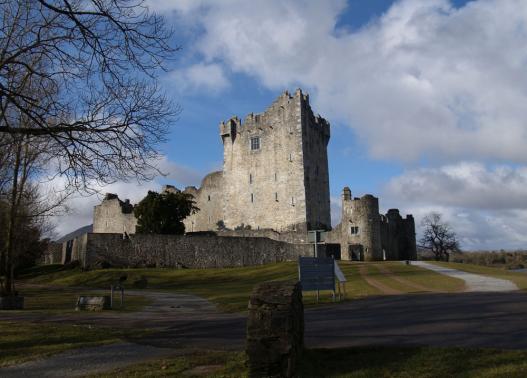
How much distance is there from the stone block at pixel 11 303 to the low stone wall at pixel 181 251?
22208mm

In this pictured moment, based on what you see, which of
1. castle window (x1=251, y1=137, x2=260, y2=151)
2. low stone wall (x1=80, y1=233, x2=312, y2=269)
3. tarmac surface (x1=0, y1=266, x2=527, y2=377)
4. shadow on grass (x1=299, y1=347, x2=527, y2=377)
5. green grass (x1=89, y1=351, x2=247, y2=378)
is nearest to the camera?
shadow on grass (x1=299, y1=347, x2=527, y2=377)

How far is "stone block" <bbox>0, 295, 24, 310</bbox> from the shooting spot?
1816 cm

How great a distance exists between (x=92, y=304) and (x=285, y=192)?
41.8 metres

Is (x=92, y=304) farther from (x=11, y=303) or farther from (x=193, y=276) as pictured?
(x=193, y=276)

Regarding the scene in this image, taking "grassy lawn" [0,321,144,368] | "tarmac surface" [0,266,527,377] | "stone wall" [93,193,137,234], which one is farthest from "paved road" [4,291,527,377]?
"stone wall" [93,193,137,234]

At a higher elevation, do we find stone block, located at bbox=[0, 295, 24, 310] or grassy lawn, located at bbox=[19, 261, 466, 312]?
grassy lawn, located at bbox=[19, 261, 466, 312]

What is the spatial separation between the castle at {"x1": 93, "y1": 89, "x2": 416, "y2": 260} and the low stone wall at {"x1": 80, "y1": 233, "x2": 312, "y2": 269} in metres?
5.11

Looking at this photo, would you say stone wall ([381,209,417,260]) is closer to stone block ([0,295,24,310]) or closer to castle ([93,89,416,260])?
castle ([93,89,416,260])

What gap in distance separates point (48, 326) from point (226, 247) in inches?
1284

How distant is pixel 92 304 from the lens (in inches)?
698

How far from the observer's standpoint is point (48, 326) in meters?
12.5

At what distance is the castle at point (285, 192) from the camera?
51.4 meters

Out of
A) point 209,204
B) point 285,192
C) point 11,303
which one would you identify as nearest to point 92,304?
point 11,303

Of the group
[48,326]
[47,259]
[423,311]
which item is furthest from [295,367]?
[47,259]
